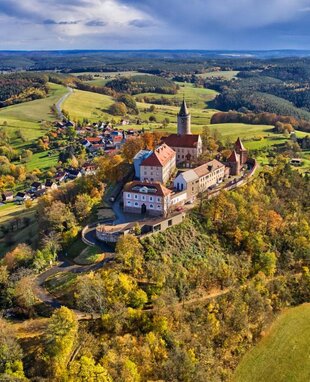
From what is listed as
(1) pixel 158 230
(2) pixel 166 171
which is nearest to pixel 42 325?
(1) pixel 158 230

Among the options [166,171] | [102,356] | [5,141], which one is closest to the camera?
[102,356]

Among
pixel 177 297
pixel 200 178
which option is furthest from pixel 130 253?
pixel 200 178

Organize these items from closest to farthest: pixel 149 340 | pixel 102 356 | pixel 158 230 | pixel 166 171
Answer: pixel 102 356
pixel 149 340
pixel 158 230
pixel 166 171

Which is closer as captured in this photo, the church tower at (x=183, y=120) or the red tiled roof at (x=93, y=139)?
the church tower at (x=183, y=120)

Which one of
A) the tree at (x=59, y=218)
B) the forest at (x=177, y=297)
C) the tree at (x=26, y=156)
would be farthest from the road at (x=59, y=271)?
the tree at (x=26, y=156)

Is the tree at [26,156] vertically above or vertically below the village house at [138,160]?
below

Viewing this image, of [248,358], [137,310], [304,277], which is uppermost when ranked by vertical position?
[137,310]

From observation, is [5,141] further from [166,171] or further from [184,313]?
[184,313]

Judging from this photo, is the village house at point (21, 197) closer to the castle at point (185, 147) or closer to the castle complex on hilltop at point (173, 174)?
the castle complex on hilltop at point (173, 174)
